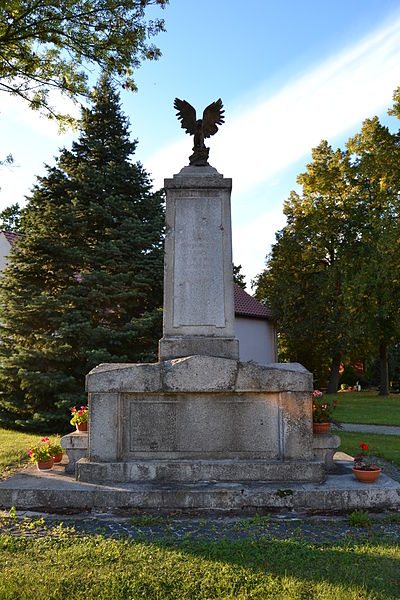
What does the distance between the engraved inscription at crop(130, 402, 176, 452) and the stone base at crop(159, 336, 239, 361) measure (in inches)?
27.1

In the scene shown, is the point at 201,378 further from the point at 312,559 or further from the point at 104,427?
the point at 312,559

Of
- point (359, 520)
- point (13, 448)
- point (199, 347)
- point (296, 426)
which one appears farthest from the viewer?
point (13, 448)

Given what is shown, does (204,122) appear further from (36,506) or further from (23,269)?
(23,269)

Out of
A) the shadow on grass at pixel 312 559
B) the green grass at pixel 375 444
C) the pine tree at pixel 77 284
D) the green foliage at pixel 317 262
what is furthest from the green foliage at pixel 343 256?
the shadow on grass at pixel 312 559

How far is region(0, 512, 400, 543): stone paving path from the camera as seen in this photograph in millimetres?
4430

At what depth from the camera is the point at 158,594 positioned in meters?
3.20

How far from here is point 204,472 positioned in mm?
5695

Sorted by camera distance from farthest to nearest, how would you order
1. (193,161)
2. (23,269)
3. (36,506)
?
(23,269) → (193,161) → (36,506)

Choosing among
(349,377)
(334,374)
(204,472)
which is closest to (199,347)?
(204,472)

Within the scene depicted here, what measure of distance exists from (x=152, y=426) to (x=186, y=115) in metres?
4.50

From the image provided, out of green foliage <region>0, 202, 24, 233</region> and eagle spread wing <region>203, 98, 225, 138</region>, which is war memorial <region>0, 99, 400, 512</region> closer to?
eagle spread wing <region>203, 98, 225, 138</region>

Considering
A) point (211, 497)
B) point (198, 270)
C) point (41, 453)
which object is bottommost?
point (211, 497)

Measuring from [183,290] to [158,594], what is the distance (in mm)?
3899

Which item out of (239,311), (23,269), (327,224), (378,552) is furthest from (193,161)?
(327,224)
